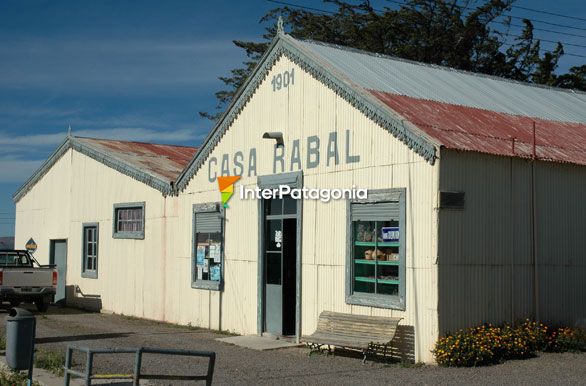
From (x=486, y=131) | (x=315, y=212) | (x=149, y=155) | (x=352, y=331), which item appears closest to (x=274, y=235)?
(x=315, y=212)

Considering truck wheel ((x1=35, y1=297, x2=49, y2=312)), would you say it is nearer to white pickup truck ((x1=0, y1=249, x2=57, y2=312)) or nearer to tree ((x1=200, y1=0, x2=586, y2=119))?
white pickup truck ((x1=0, y1=249, x2=57, y2=312))

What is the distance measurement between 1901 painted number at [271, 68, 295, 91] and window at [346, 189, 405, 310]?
3.23 metres

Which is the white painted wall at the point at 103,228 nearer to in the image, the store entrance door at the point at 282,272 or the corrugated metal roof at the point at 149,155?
the corrugated metal roof at the point at 149,155

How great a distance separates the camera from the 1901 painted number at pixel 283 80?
15.2 meters

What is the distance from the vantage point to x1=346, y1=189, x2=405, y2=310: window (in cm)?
1214

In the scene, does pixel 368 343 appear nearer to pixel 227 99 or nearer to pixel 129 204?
pixel 129 204

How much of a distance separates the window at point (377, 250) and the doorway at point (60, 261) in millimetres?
14125

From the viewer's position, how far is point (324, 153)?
14.1 meters

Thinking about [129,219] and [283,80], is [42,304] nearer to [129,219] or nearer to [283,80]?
[129,219]

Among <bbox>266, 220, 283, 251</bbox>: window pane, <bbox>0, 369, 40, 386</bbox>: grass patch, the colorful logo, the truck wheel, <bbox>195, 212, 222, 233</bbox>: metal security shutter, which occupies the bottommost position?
<bbox>0, 369, 40, 386</bbox>: grass patch

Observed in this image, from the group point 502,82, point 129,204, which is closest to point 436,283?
point 502,82

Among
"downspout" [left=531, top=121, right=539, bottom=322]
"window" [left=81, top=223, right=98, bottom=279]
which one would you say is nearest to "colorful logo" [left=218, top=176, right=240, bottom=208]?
"downspout" [left=531, top=121, right=539, bottom=322]

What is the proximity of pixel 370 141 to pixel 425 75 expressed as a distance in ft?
14.1

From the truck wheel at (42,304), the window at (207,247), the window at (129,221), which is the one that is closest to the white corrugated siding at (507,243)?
the window at (207,247)
